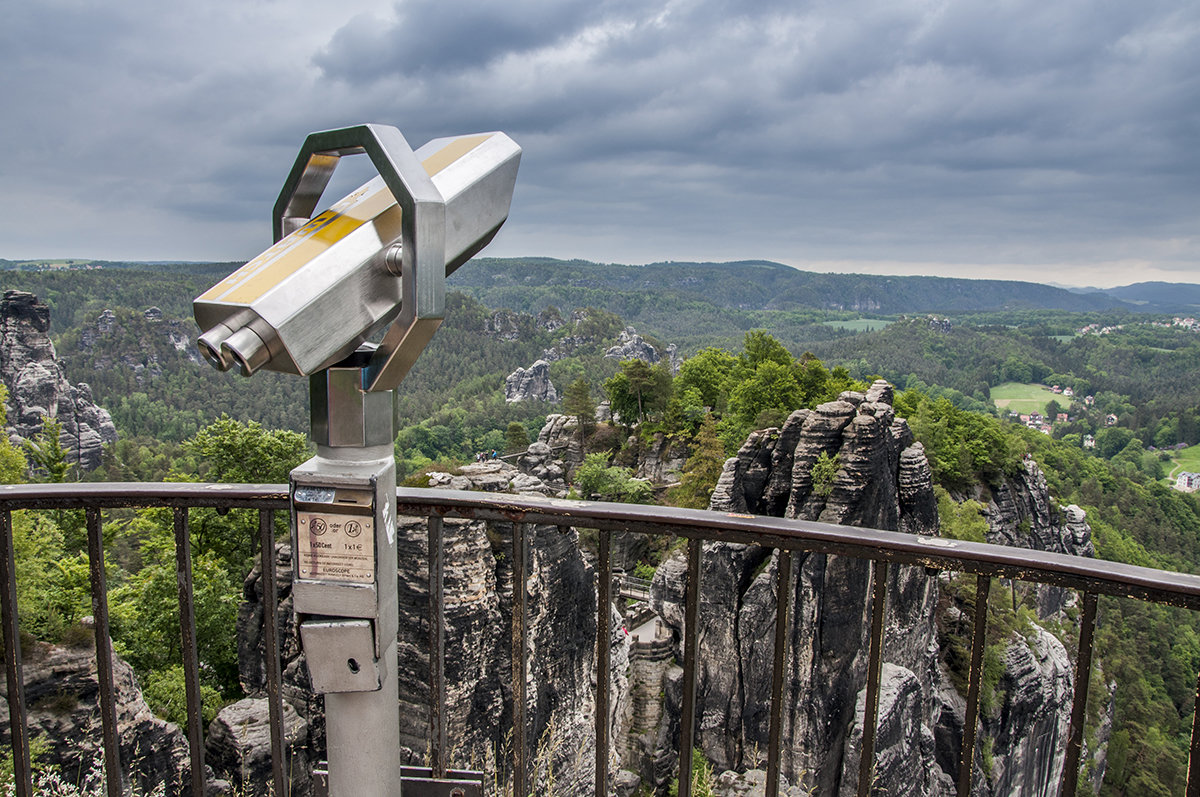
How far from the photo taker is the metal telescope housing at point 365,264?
1.19 meters

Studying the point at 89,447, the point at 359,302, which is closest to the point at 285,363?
the point at 359,302

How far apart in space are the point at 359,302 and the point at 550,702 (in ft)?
44.4

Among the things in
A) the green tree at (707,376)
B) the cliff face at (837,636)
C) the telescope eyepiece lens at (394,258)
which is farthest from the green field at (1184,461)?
the telescope eyepiece lens at (394,258)

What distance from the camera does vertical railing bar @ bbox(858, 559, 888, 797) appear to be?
72.6 inches

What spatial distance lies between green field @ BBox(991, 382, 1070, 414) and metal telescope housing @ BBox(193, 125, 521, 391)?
419 ft

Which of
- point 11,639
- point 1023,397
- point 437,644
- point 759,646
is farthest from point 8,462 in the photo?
point 1023,397

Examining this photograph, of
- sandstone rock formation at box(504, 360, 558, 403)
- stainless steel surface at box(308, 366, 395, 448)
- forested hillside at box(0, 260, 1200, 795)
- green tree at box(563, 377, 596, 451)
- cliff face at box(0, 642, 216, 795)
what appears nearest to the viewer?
stainless steel surface at box(308, 366, 395, 448)

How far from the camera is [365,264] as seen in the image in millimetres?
1297

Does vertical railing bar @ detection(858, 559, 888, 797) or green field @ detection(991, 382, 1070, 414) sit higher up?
vertical railing bar @ detection(858, 559, 888, 797)

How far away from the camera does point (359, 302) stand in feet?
4.27

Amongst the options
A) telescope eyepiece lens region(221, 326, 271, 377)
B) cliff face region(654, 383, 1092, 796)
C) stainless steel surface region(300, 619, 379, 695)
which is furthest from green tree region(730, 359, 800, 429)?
telescope eyepiece lens region(221, 326, 271, 377)

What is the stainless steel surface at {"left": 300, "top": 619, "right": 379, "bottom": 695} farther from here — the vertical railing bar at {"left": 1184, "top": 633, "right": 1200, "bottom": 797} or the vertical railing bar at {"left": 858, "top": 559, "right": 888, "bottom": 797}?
the vertical railing bar at {"left": 1184, "top": 633, "right": 1200, "bottom": 797}

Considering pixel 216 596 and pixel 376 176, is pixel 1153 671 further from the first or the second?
pixel 376 176

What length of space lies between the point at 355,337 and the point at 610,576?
1.06 metres
